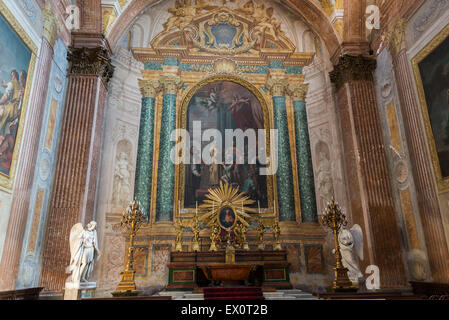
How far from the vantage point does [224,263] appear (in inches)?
346

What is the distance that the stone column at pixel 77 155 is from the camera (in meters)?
8.12

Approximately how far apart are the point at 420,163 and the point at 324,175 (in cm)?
317

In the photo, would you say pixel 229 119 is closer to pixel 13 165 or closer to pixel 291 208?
pixel 291 208

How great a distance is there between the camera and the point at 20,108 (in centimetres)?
733

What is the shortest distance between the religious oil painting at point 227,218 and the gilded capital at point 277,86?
4.32 metres

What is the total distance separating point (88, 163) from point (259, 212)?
504 centimetres

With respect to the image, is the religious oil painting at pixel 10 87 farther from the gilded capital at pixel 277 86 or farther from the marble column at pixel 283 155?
the gilded capital at pixel 277 86

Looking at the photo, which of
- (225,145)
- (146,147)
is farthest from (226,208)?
(146,147)

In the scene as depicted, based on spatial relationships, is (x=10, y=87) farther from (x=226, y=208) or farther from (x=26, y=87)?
(x=226, y=208)

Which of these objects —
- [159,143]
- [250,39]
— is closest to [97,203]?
[159,143]

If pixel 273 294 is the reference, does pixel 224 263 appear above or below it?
above

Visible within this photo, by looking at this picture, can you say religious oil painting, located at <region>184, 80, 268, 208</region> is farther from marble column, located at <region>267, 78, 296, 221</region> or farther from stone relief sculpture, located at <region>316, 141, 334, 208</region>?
stone relief sculpture, located at <region>316, 141, 334, 208</region>

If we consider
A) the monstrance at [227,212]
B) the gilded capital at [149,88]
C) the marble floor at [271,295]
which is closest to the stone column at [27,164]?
the gilded capital at [149,88]

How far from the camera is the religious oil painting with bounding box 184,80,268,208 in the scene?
35.0ft
